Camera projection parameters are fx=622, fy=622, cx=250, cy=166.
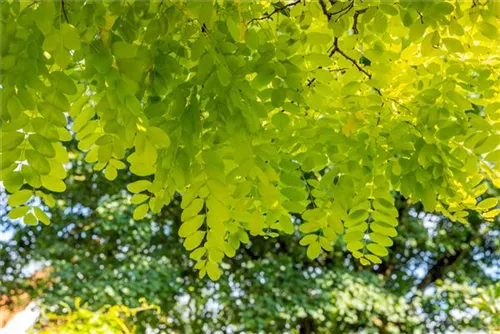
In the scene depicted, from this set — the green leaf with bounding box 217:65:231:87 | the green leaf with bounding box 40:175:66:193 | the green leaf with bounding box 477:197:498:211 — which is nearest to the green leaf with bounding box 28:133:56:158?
the green leaf with bounding box 40:175:66:193

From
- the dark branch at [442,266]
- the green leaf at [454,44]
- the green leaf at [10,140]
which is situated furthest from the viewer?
the dark branch at [442,266]

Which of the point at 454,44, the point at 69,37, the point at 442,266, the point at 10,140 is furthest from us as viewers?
the point at 442,266

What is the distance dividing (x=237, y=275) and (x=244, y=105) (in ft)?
14.5

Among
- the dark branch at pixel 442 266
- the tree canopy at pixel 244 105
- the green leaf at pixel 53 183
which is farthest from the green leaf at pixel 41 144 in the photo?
the dark branch at pixel 442 266

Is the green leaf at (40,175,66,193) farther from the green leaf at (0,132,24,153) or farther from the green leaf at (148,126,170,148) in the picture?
the green leaf at (148,126,170,148)

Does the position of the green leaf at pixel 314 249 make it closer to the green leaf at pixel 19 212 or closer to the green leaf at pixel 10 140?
the green leaf at pixel 19 212

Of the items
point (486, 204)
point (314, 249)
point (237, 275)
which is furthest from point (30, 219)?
point (237, 275)

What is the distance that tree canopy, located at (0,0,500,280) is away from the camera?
2.78 feet

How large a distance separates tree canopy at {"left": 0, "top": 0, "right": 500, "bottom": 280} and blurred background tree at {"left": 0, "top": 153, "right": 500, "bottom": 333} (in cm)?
367

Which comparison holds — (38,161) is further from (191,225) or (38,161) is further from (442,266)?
(442,266)

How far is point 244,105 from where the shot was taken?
96 cm

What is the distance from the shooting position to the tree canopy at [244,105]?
2.78 ft

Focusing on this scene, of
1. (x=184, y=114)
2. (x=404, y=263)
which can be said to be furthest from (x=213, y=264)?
(x=404, y=263)

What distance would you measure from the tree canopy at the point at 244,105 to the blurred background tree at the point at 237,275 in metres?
3.67
